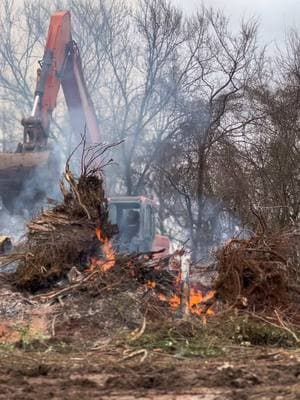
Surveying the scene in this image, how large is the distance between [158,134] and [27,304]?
19574 mm

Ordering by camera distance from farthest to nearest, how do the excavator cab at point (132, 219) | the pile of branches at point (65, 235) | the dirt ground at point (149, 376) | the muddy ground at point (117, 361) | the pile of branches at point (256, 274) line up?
the excavator cab at point (132, 219) → the pile of branches at point (65, 235) → the pile of branches at point (256, 274) → the muddy ground at point (117, 361) → the dirt ground at point (149, 376)

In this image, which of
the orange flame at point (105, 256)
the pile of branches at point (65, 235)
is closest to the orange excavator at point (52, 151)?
the pile of branches at point (65, 235)

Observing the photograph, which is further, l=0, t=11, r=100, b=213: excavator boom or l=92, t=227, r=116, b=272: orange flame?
l=0, t=11, r=100, b=213: excavator boom

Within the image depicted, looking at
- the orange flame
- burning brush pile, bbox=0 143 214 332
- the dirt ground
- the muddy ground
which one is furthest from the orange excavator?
the dirt ground

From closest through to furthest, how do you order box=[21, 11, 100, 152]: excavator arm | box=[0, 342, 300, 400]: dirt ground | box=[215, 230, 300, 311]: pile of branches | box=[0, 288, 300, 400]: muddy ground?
box=[0, 342, 300, 400]: dirt ground
box=[0, 288, 300, 400]: muddy ground
box=[215, 230, 300, 311]: pile of branches
box=[21, 11, 100, 152]: excavator arm

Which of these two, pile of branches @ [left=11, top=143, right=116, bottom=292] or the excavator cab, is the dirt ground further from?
the excavator cab

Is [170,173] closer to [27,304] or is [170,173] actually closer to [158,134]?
[158,134]

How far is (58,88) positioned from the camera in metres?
19.0

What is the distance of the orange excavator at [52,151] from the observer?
1634 cm

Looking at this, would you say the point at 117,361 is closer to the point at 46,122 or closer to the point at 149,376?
the point at 149,376

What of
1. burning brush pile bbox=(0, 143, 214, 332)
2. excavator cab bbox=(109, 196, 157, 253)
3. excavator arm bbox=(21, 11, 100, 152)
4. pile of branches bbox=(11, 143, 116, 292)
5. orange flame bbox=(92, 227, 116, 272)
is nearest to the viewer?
burning brush pile bbox=(0, 143, 214, 332)

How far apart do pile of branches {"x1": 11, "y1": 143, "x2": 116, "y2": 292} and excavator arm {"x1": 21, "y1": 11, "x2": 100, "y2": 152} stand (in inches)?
187

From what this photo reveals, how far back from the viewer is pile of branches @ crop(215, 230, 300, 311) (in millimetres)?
10109

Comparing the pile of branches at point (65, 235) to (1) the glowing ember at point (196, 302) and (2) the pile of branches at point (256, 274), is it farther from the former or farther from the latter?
(2) the pile of branches at point (256, 274)
